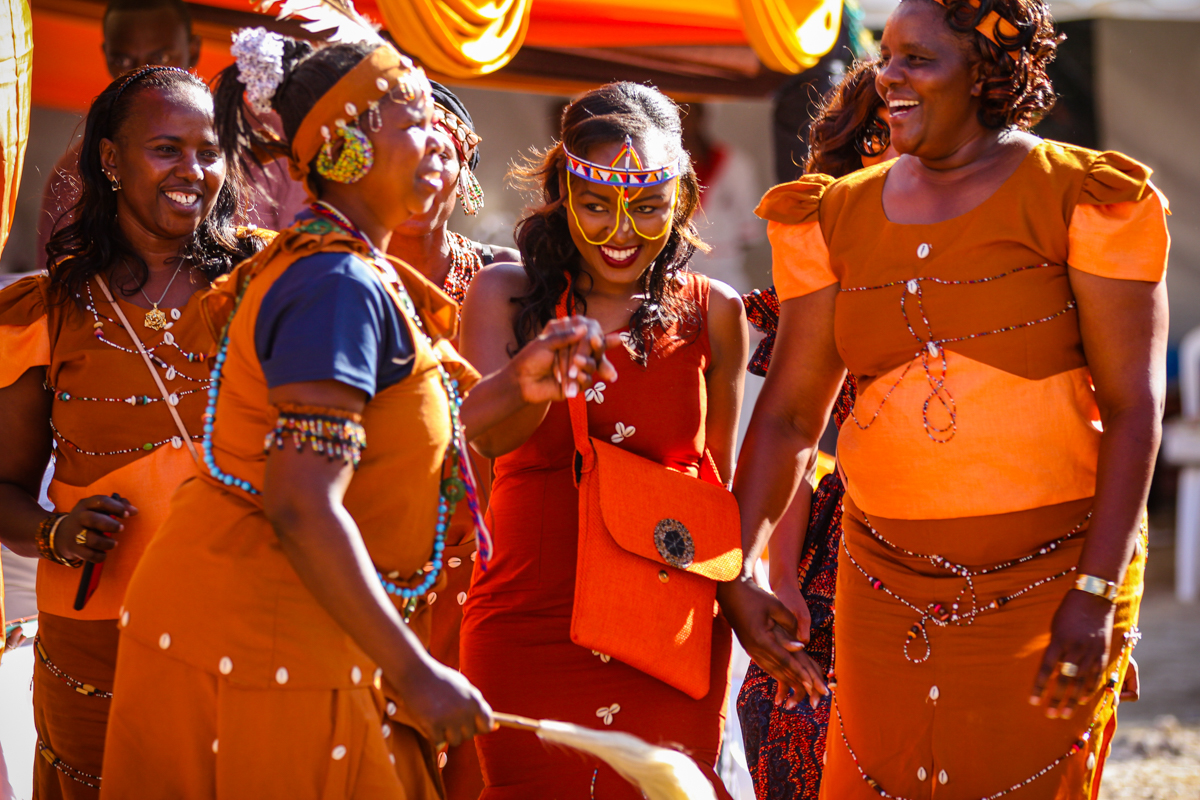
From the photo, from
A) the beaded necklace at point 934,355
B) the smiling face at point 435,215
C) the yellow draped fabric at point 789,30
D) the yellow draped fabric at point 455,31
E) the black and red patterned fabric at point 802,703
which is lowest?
the black and red patterned fabric at point 802,703

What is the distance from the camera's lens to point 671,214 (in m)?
2.71

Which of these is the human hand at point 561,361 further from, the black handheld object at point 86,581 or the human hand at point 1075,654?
the black handheld object at point 86,581

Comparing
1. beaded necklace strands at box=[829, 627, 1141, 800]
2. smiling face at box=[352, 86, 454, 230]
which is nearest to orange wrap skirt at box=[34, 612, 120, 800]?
smiling face at box=[352, 86, 454, 230]

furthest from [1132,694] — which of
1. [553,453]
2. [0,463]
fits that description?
[0,463]

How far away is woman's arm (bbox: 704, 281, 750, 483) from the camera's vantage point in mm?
2770

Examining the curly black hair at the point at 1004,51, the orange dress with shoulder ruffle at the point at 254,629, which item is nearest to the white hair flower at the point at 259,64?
the orange dress with shoulder ruffle at the point at 254,629

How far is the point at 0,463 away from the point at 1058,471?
2.28 metres

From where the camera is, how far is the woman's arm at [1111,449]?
2129 millimetres

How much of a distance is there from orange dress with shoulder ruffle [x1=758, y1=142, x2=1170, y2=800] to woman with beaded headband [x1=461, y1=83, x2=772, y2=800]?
41cm

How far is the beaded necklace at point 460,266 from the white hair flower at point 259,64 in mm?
1202

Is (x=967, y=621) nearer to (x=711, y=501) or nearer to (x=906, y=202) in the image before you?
(x=711, y=501)

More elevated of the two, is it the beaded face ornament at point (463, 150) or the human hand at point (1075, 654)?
the beaded face ornament at point (463, 150)

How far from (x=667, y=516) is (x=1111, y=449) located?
0.89m

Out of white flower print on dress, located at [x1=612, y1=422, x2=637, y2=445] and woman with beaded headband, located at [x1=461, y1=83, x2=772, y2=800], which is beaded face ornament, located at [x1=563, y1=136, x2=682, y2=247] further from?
white flower print on dress, located at [x1=612, y1=422, x2=637, y2=445]
